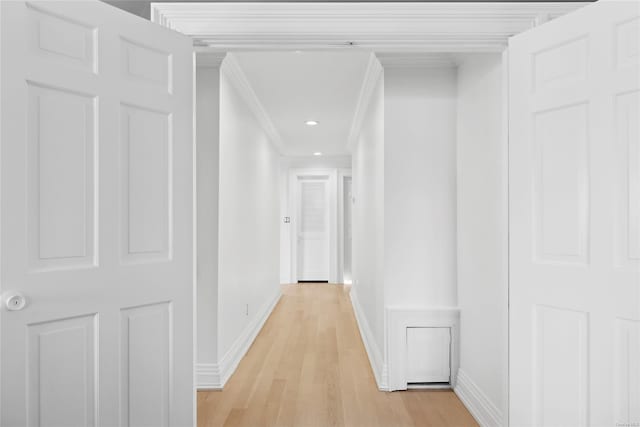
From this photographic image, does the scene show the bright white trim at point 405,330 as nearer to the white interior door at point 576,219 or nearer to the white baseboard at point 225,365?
the white interior door at point 576,219

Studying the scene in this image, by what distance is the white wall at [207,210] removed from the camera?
2836 millimetres

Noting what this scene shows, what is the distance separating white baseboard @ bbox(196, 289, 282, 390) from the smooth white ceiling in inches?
90.3

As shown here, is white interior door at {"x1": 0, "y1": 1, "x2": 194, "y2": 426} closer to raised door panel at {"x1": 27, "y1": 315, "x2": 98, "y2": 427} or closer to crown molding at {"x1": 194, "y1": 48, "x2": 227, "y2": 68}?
raised door panel at {"x1": 27, "y1": 315, "x2": 98, "y2": 427}

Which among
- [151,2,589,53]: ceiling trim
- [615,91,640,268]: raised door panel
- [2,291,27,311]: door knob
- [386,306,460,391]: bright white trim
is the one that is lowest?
[386,306,460,391]: bright white trim

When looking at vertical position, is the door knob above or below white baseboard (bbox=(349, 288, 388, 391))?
above

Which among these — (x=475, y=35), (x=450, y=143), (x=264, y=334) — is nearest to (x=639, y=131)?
(x=475, y=35)

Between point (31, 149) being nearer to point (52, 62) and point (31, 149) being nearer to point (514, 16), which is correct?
point (52, 62)

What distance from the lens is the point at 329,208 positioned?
7.64 metres

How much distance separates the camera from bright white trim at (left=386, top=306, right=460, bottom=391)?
2805 millimetres

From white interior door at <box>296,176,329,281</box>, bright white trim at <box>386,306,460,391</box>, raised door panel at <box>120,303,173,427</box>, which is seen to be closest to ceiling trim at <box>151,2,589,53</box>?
raised door panel at <box>120,303,173,427</box>

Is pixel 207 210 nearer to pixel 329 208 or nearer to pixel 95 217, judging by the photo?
pixel 95 217

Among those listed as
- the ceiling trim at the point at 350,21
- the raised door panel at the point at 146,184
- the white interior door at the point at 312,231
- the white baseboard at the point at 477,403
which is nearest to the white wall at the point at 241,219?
the ceiling trim at the point at 350,21

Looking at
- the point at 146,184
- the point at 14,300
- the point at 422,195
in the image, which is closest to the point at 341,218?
the point at 422,195

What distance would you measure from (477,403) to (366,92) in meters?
2.73
